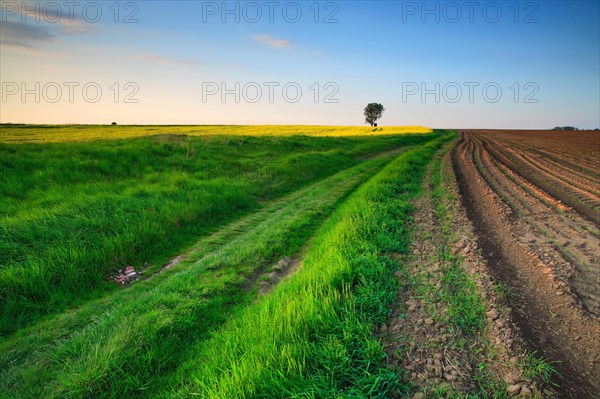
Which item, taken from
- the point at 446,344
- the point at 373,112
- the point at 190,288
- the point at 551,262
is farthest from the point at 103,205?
the point at 373,112

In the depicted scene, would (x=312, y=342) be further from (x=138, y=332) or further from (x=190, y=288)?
(x=190, y=288)

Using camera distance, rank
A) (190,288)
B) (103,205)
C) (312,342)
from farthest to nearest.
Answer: (103,205) < (190,288) < (312,342)

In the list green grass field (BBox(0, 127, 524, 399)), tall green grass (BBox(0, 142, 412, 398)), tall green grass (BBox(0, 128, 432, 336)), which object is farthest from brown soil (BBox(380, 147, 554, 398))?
tall green grass (BBox(0, 128, 432, 336))

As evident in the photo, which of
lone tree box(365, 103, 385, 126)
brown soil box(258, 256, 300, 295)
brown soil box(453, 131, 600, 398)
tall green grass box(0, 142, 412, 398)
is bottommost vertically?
tall green grass box(0, 142, 412, 398)

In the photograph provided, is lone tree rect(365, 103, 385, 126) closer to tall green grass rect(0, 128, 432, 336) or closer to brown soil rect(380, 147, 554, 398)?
tall green grass rect(0, 128, 432, 336)

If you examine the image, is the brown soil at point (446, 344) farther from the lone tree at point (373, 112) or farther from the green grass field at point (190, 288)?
the lone tree at point (373, 112)

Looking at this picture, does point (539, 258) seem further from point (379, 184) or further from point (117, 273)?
point (117, 273)

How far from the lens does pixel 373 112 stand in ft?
326

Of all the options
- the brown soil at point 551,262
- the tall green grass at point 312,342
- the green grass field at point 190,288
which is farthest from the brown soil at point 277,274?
the brown soil at point 551,262

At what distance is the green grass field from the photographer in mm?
3227

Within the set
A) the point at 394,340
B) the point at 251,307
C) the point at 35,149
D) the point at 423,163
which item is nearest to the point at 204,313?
the point at 251,307

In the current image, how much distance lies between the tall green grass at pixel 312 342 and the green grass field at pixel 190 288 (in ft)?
0.06

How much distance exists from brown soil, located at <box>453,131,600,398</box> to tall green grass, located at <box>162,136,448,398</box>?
1.70 metres

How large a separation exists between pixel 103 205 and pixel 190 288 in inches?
175
